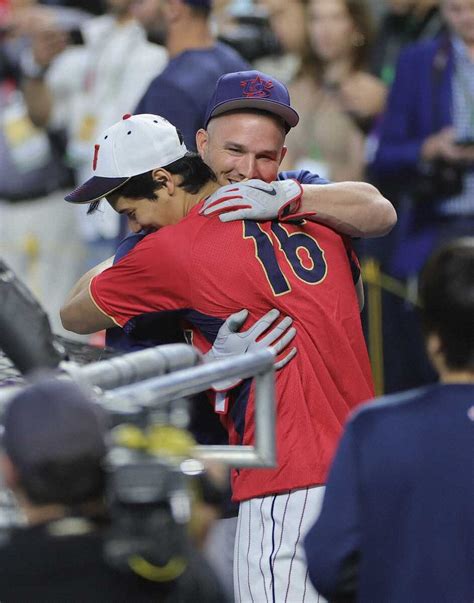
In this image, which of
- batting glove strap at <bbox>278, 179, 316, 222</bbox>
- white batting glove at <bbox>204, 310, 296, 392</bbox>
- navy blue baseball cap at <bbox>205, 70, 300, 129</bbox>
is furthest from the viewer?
navy blue baseball cap at <bbox>205, 70, 300, 129</bbox>

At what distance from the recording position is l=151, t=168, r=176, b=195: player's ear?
4.16 m

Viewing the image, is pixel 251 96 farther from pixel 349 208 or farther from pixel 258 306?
pixel 258 306

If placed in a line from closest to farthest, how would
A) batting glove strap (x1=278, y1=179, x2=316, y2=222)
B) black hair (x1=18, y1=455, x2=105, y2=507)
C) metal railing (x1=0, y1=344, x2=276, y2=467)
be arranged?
black hair (x1=18, y1=455, x2=105, y2=507) < metal railing (x1=0, y1=344, x2=276, y2=467) < batting glove strap (x1=278, y1=179, x2=316, y2=222)

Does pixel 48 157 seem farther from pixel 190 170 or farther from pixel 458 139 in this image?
pixel 190 170

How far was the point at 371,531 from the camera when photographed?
9.71 feet

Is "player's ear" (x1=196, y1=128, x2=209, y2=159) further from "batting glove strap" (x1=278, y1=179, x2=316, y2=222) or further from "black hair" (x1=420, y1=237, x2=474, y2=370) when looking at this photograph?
"black hair" (x1=420, y1=237, x2=474, y2=370)

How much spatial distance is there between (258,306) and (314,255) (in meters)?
0.23

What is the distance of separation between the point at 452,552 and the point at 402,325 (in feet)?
15.2

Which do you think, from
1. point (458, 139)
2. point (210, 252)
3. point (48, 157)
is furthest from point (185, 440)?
point (48, 157)

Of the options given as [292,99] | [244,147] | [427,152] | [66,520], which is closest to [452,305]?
[66,520]

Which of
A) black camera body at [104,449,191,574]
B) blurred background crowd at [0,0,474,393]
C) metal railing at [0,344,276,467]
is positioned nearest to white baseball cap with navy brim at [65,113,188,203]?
metal railing at [0,344,276,467]

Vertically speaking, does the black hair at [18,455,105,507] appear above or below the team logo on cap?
above

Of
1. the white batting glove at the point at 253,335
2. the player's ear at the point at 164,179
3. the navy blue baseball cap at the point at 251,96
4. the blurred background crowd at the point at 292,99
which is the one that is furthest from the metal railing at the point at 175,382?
the blurred background crowd at the point at 292,99

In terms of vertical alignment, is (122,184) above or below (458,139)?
above
